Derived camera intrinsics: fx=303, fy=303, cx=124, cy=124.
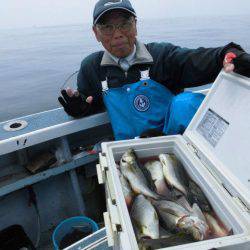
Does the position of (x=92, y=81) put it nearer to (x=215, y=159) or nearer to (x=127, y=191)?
(x=127, y=191)

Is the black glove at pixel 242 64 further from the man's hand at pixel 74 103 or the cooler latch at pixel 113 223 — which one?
the man's hand at pixel 74 103

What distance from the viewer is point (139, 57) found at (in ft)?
9.46

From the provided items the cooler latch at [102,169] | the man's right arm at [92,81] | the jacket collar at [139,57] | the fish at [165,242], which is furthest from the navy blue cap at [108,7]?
the fish at [165,242]

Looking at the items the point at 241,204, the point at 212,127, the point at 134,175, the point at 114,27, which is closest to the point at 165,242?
the point at 241,204

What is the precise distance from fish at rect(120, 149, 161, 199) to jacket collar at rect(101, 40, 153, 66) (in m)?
1.07

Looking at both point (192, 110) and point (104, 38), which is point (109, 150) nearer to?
point (192, 110)

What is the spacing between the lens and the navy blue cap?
2.68 meters

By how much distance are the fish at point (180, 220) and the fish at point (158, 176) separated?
207 mm

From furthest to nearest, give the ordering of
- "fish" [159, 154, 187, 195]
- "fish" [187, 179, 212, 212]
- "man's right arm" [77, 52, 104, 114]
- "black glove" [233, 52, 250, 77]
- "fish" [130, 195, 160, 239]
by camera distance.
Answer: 1. "man's right arm" [77, 52, 104, 114]
2. "fish" [159, 154, 187, 195]
3. "black glove" [233, 52, 250, 77]
4. "fish" [187, 179, 212, 212]
5. "fish" [130, 195, 160, 239]

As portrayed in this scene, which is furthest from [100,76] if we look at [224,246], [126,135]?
[224,246]

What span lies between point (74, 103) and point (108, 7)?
913 millimetres

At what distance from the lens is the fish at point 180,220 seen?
4.98 feet

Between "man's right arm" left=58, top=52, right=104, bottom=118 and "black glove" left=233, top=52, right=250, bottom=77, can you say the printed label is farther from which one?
"man's right arm" left=58, top=52, right=104, bottom=118

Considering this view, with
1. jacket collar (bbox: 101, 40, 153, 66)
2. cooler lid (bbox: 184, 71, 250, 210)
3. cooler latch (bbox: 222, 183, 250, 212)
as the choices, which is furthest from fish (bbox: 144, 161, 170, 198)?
jacket collar (bbox: 101, 40, 153, 66)
